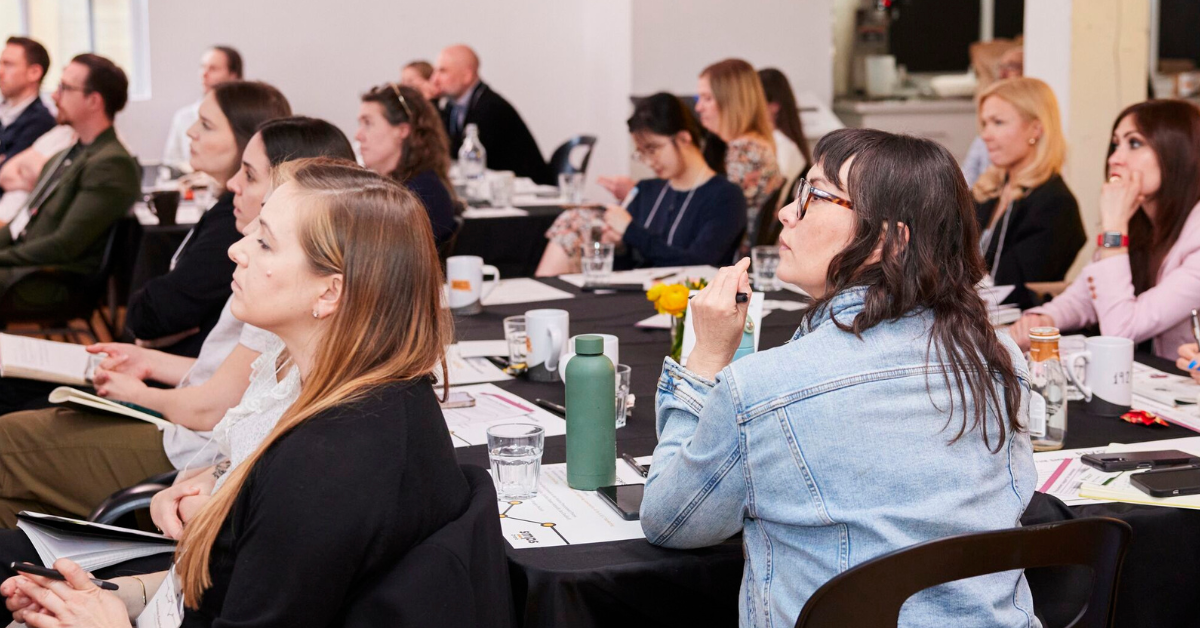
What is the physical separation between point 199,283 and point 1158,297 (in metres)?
2.20

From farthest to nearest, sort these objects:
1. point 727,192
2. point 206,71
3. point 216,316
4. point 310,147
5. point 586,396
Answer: point 206,71
point 727,192
point 216,316
point 310,147
point 586,396

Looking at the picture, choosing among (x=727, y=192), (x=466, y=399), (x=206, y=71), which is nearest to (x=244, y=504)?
(x=466, y=399)

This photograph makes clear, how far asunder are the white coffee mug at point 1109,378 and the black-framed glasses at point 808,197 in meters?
0.88

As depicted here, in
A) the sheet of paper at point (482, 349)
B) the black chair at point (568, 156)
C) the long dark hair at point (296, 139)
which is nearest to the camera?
the long dark hair at point (296, 139)

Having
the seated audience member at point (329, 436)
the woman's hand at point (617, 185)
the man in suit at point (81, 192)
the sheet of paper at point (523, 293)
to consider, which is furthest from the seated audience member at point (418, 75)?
the seated audience member at point (329, 436)

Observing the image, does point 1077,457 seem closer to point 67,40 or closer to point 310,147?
point 310,147

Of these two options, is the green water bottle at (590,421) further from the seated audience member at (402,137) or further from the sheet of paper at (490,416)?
the seated audience member at (402,137)

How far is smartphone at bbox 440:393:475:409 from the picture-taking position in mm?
2145

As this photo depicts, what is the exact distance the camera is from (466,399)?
2.17 metres

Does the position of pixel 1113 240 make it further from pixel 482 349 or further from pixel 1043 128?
pixel 482 349

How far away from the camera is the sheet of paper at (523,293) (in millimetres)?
3156

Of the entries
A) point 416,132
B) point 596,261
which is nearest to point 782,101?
point 416,132

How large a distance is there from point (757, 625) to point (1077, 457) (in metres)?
0.75

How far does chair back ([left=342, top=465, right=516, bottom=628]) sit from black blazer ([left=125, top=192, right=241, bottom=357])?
150cm
